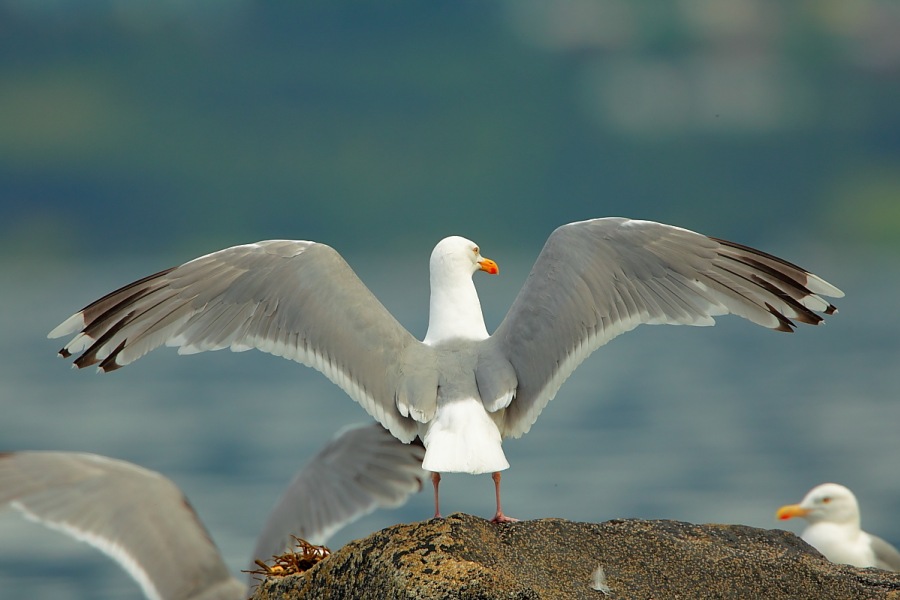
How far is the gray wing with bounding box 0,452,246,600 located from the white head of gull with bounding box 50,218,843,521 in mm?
2150

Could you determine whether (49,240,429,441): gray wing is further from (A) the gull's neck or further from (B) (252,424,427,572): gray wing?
(B) (252,424,427,572): gray wing

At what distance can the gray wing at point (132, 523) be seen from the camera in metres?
6.91

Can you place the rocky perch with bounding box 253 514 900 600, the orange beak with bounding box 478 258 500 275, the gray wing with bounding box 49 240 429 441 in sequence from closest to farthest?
1. the rocky perch with bounding box 253 514 900 600
2. the gray wing with bounding box 49 240 429 441
3. the orange beak with bounding box 478 258 500 275

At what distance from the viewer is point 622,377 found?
49.5 metres

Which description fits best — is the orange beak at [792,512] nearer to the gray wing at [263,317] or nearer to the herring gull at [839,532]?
the herring gull at [839,532]

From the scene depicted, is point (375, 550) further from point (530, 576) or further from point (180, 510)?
point (180, 510)

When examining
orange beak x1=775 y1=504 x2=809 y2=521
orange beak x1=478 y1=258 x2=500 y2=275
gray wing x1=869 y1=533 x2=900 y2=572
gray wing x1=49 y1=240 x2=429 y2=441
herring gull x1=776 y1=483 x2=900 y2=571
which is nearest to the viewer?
gray wing x1=49 y1=240 x2=429 y2=441

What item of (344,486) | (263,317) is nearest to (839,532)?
(344,486)

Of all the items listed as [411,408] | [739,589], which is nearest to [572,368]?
[411,408]

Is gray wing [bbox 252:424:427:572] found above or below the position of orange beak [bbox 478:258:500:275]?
below

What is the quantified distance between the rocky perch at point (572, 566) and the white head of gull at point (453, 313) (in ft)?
2.85

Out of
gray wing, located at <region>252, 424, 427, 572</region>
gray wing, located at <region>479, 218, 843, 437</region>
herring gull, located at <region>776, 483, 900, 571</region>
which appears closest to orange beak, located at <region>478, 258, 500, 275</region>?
gray wing, located at <region>479, 218, 843, 437</region>

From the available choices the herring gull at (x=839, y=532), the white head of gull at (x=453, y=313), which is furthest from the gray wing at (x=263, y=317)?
the herring gull at (x=839, y=532)

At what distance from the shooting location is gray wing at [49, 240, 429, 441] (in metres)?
4.95
